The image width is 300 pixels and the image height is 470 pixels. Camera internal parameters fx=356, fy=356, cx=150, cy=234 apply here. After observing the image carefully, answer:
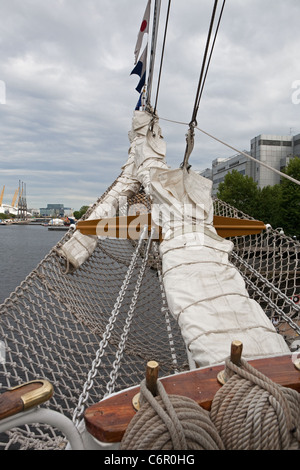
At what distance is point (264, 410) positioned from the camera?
900 mm

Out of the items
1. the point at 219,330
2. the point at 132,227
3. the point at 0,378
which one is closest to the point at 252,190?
the point at 0,378

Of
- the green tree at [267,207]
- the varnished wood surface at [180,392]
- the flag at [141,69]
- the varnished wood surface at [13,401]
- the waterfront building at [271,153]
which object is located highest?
the waterfront building at [271,153]

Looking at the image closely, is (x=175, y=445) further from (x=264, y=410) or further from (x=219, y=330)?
(x=219, y=330)

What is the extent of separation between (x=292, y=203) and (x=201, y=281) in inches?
698

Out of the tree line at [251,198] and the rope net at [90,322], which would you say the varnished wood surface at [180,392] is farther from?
the tree line at [251,198]

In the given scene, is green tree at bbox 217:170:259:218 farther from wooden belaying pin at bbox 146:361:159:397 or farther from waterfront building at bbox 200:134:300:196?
wooden belaying pin at bbox 146:361:159:397

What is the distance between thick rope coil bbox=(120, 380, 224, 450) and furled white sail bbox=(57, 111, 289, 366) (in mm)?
590

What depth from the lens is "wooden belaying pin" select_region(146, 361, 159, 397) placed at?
2.93 feet

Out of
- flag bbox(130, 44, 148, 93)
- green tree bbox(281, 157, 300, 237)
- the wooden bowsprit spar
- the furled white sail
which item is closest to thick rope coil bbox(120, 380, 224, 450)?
the furled white sail

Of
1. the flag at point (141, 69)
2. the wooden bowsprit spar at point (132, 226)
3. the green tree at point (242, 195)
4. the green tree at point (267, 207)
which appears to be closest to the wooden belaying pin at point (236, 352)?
the wooden bowsprit spar at point (132, 226)

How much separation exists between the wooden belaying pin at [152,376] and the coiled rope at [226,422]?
0.05 feet

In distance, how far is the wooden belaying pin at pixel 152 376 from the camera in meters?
0.89

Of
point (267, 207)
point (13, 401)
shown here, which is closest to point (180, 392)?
point (13, 401)
